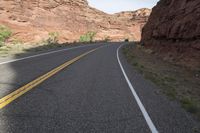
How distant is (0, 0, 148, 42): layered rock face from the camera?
82.2 metres

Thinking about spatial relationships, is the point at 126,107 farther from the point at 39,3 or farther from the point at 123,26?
the point at 123,26

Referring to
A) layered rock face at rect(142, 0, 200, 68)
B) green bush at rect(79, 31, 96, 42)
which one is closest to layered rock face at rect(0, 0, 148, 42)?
green bush at rect(79, 31, 96, 42)

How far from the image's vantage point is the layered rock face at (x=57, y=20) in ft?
270

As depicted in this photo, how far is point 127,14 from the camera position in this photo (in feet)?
536

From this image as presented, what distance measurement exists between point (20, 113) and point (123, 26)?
132685 millimetres

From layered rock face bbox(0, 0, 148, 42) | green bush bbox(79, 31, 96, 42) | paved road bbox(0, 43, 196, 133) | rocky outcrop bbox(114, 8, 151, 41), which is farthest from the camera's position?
rocky outcrop bbox(114, 8, 151, 41)

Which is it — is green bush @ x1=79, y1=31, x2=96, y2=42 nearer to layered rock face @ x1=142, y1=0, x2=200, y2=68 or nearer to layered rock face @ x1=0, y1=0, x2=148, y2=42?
layered rock face @ x1=0, y1=0, x2=148, y2=42

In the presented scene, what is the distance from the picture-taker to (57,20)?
97.4 metres

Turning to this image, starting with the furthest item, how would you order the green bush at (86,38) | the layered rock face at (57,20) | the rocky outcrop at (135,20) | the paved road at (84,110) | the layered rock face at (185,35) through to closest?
the rocky outcrop at (135,20) < the green bush at (86,38) < the layered rock face at (57,20) < the layered rock face at (185,35) < the paved road at (84,110)

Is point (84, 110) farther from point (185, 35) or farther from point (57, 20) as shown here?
point (57, 20)

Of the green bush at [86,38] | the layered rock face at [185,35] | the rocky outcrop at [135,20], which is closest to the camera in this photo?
the layered rock face at [185,35]

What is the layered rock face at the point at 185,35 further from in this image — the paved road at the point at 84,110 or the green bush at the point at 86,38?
the green bush at the point at 86,38

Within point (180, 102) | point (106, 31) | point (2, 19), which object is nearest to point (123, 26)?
point (106, 31)

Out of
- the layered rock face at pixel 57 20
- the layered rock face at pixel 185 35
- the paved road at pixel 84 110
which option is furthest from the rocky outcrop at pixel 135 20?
the paved road at pixel 84 110
